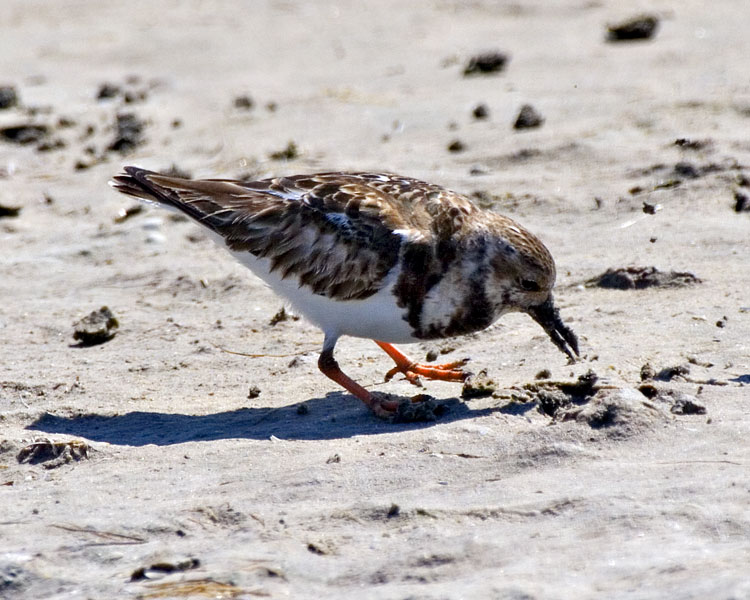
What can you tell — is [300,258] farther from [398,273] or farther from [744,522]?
[744,522]

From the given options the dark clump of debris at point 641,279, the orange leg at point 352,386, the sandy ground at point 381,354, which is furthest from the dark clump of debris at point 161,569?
the dark clump of debris at point 641,279

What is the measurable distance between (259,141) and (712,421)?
222 inches

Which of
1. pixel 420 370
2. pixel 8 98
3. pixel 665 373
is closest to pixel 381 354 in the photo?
pixel 420 370

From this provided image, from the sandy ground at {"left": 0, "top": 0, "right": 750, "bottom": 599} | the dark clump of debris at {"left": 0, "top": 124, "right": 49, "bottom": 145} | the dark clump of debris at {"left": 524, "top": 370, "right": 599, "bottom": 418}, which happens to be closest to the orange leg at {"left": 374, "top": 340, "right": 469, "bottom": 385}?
the sandy ground at {"left": 0, "top": 0, "right": 750, "bottom": 599}

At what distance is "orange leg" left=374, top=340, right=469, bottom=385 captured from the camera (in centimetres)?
569

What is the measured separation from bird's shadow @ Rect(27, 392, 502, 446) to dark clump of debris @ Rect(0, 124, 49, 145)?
5218 millimetres

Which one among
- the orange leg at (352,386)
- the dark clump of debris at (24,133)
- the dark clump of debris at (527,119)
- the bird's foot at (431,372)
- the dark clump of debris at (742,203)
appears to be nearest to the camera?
the orange leg at (352,386)

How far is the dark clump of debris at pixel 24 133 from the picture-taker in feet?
32.9

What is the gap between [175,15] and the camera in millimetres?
13461

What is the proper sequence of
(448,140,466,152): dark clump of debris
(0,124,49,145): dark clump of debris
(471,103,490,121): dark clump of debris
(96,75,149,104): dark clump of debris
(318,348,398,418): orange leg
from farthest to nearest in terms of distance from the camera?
(96,75,149,104): dark clump of debris
(0,124,49,145): dark clump of debris
(471,103,490,121): dark clump of debris
(448,140,466,152): dark clump of debris
(318,348,398,418): orange leg

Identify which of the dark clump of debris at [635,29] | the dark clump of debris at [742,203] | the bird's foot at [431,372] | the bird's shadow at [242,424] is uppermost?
the dark clump of debris at [635,29]

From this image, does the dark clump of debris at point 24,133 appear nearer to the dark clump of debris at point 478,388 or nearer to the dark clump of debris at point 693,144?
the dark clump of debris at point 693,144

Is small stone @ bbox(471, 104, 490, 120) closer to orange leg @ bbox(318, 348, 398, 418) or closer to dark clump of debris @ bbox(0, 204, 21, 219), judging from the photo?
dark clump of debris @ bbox(0, 204, 21, 219)

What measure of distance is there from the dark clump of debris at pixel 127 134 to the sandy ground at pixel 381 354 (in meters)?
0.04
